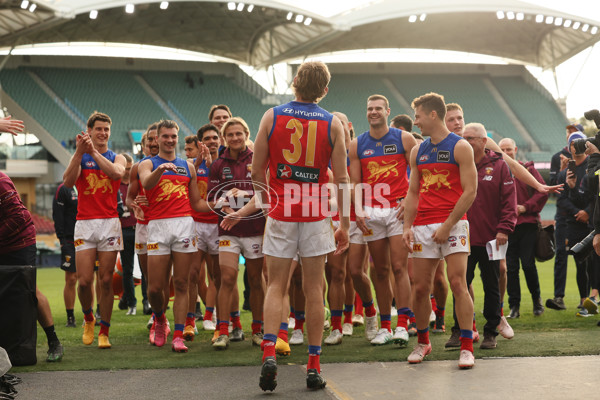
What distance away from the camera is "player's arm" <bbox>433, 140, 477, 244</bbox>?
5672 mm

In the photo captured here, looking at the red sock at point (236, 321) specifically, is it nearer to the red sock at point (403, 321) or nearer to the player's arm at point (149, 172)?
the player's arm at point (149, 172)

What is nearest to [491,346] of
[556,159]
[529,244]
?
[529,244]

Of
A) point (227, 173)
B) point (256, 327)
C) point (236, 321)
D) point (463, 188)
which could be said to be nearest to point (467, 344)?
point (463, 188)

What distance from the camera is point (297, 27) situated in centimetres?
3575

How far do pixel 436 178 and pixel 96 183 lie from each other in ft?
11.9

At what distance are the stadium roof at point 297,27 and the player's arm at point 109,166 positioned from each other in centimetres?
2296

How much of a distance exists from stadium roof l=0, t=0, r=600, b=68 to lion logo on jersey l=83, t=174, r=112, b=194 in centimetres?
2285

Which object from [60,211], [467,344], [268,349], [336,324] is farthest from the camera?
[60,211]

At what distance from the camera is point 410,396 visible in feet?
15.3

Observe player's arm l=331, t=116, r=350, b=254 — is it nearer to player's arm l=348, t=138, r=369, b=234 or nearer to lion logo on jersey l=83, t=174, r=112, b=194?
player's arm l=348, t=138, r=369, b=234

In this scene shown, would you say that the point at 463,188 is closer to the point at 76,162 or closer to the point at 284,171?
the point at 284,171

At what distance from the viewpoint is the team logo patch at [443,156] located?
19.1 ft

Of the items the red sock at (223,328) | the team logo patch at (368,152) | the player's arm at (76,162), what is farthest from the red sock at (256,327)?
the player's arm at (76,162)

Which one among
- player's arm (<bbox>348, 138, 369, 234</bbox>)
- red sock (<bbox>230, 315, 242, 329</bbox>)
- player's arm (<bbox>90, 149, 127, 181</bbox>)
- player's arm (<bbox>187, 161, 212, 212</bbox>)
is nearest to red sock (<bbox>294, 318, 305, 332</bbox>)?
red sock (<bbox>230, 315, 242, 329</bbox>)
